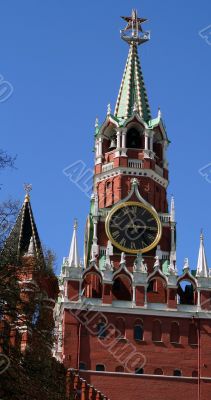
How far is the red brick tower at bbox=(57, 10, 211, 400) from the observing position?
5825 cm

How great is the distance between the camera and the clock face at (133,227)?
63406 mm

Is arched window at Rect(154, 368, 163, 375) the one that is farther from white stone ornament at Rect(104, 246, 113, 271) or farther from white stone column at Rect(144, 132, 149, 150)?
white stone column at Rect(144, 132, 149, 150)

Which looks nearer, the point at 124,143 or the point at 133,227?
the point at 133,227

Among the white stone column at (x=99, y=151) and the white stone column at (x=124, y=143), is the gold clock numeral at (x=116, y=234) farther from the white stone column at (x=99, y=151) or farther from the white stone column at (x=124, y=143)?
the white stone column at (x=99, y=151)

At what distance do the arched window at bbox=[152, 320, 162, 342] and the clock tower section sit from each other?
156 inches

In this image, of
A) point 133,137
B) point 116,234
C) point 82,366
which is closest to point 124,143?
point 133,137

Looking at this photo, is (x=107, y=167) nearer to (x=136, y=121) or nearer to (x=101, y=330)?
(x=136, y=121)

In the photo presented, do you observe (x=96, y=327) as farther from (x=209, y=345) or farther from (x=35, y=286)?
(x=35, y=286)

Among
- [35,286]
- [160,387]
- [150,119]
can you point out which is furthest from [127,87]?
[35,286]

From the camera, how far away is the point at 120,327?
59.5m

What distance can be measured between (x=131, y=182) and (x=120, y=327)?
11060 millimetres

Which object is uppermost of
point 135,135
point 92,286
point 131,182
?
point 135,135

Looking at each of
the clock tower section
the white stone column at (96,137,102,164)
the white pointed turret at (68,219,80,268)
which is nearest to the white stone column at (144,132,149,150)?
the clock tower section

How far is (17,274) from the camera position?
29.7m
